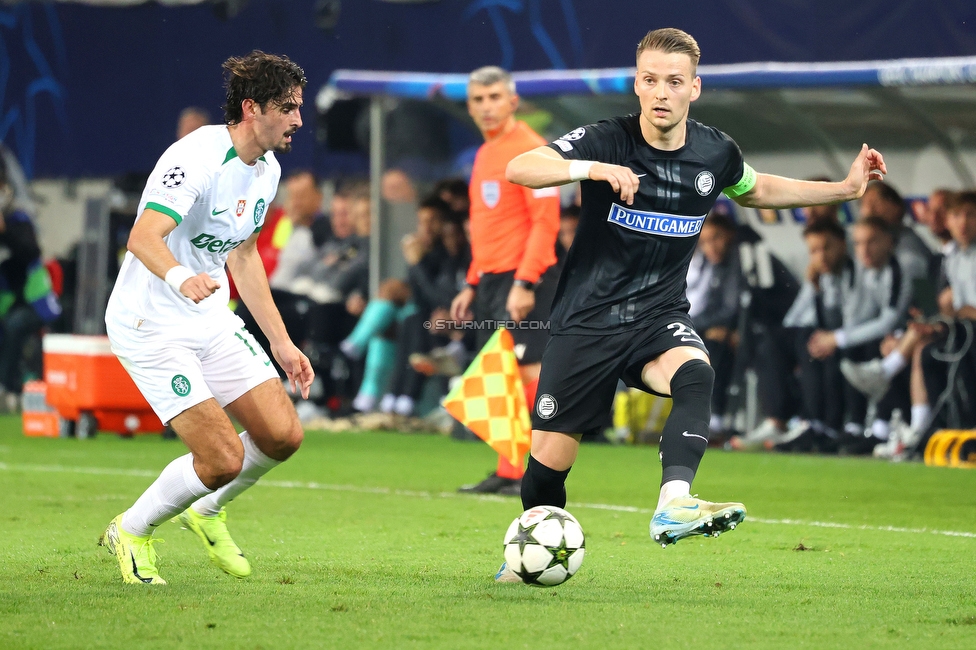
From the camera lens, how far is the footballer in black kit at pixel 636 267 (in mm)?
5535

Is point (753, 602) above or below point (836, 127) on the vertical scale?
below

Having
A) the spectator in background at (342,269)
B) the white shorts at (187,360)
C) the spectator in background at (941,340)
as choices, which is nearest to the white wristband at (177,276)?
the white shorts at (187,360)

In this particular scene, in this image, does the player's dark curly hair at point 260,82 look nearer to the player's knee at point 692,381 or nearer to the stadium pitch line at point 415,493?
the player's knee at point 692,381

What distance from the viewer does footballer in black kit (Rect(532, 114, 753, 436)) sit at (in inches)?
221

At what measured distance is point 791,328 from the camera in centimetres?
1243

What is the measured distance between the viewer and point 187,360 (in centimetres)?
564

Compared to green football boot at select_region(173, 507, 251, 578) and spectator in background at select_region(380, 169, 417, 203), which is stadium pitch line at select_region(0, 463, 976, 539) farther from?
spectator in background at select_region(380, 169, 417, 203)

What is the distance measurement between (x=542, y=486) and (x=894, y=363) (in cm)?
677

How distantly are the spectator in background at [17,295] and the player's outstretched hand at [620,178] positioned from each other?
12.2 m

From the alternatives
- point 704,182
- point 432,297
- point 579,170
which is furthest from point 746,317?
point 579,170

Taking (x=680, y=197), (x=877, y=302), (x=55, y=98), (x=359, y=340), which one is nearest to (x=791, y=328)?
(x=877, y=302)

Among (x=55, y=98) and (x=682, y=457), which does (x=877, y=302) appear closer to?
(x=682, y=457)

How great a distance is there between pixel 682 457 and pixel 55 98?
1607cm

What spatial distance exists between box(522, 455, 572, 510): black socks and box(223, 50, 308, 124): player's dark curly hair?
1666 millimetres
